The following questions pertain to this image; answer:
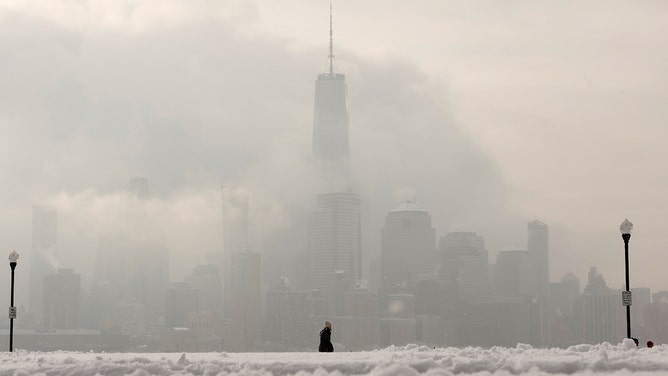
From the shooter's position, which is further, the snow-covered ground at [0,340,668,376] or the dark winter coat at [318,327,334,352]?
the dark winter coat at [318,327,334,352]

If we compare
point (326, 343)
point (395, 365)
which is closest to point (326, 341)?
point (326, 343)

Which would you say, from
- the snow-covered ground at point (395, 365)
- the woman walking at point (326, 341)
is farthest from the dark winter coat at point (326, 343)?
the snow-covered ground at point (395, 365)

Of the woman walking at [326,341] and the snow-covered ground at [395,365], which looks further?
the woman walking at [326,341]

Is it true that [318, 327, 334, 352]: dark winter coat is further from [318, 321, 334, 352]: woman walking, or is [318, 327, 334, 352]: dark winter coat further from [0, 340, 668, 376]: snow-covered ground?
[0, 340, 668, 376]: snow-covered ground

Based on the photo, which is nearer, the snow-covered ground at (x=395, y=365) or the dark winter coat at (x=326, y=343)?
the snow-covered ground at (x=395, y=365)

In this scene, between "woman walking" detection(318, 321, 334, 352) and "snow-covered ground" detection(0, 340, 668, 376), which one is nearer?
"snow-covered ground" detection(0, 340, 668, 376)

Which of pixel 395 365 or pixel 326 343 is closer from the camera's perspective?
pixel 395 365

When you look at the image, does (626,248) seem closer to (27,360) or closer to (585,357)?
(585,357)

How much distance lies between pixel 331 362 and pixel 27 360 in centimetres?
861

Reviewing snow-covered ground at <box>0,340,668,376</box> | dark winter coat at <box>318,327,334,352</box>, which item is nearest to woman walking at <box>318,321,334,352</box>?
dark winter coat at <box>318,327,334,352</box>

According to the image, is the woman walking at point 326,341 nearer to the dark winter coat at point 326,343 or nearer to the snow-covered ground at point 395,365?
the dark winter coat at point 326,343

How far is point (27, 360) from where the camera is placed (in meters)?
26.5

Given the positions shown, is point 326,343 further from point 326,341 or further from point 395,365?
point 395,365

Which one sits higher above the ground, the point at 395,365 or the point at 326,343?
the point at 395,365
